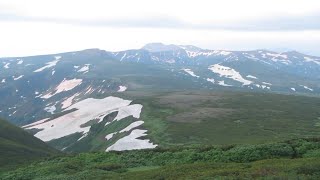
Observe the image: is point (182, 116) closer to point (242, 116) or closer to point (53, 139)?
point (242, 116)

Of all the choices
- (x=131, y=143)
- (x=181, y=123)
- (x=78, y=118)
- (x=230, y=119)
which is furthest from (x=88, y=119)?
(x=131, y=143)

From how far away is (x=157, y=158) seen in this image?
38.1 meters

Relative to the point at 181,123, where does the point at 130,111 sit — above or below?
below

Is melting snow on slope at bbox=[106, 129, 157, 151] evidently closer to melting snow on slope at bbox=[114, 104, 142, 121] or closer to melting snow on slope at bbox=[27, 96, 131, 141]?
melting snow on slope at bbox=[114, 104, 142, 121]

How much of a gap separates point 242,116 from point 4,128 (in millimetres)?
64502

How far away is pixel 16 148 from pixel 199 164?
1885 inches

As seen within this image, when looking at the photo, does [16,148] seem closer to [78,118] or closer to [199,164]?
[199,164]

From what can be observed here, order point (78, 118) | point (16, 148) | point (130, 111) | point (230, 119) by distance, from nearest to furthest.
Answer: point (16, 148) → point (230, 119) → point (130, 111) → point (78, 118)

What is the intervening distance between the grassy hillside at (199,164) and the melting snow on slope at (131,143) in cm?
4361

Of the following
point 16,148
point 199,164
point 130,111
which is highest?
point 199,164

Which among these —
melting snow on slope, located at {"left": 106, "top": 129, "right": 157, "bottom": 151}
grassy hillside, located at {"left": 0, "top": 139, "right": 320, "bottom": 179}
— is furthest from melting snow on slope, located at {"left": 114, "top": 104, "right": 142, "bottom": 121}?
grassy hillside, located at {"left": 0, "top": 139, "right": 320, "bottom": 179}

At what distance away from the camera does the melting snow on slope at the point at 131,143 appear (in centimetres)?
8639

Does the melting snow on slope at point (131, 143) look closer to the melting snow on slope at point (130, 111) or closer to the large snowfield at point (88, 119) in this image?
the large snowfield at point (88, 119)

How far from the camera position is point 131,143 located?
90000 mm
